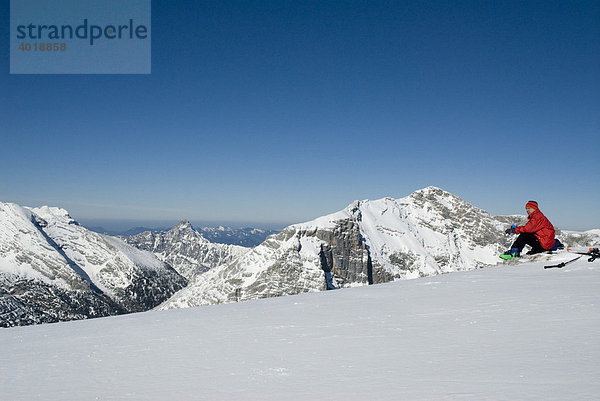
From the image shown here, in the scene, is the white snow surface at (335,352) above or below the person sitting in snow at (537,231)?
below

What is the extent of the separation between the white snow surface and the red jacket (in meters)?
5.58

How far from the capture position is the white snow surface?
15.7 ft

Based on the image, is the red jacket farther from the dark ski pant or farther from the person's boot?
the person's boot

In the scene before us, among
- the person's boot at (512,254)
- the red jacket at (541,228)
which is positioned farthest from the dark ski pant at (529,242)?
the red jacket at (541,228)

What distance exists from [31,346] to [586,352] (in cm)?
1038

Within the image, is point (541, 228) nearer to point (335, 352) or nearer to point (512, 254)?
point (512, 254)

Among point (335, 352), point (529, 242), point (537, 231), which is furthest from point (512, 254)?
point (335, 352)

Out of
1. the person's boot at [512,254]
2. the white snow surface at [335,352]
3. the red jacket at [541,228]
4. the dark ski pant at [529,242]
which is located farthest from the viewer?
the person's boot at [512,254]

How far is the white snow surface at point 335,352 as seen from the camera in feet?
15.7

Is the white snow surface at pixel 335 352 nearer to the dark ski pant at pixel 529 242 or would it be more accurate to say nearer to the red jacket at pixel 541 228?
the red jacket at pixel 541 228

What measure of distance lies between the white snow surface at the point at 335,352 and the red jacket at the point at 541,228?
5584 millimetres

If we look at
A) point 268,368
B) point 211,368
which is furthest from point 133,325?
point 268,368

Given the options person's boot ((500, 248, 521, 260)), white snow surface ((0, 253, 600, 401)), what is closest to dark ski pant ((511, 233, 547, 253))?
person's boot ((500, 248, 521, 260))

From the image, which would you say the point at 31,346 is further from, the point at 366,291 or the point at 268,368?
the point at 366,291
